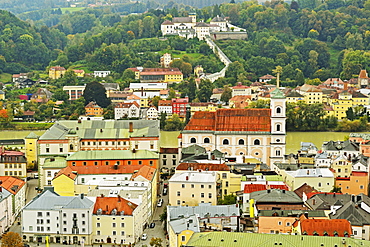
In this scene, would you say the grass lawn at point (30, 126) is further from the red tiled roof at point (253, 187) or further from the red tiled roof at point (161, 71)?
the red tiled roof at point (253, 187)

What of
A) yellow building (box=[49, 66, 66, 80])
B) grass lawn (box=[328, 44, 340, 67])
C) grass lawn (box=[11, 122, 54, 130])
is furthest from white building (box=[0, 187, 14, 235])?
grass lawn (box=[328, 44, 340, 67])

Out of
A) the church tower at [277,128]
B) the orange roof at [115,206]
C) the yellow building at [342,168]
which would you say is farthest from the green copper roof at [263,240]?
the church tower at [277,128]

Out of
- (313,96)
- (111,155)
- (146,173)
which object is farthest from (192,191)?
(313,96)

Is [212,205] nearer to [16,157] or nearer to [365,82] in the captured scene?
[16,157]

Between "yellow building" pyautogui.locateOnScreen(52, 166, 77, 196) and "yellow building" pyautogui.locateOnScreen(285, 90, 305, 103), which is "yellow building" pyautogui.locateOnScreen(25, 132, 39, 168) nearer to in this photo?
"yellow building" pyautogui.locateOnScreen(52, 166, 77, 196)

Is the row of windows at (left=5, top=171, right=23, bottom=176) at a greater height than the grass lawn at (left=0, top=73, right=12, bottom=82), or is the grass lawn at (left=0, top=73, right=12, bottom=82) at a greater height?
the grass lawn at (left=0, top=73, right=12, bottom=82)

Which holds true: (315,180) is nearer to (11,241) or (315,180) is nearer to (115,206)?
(115,206)
